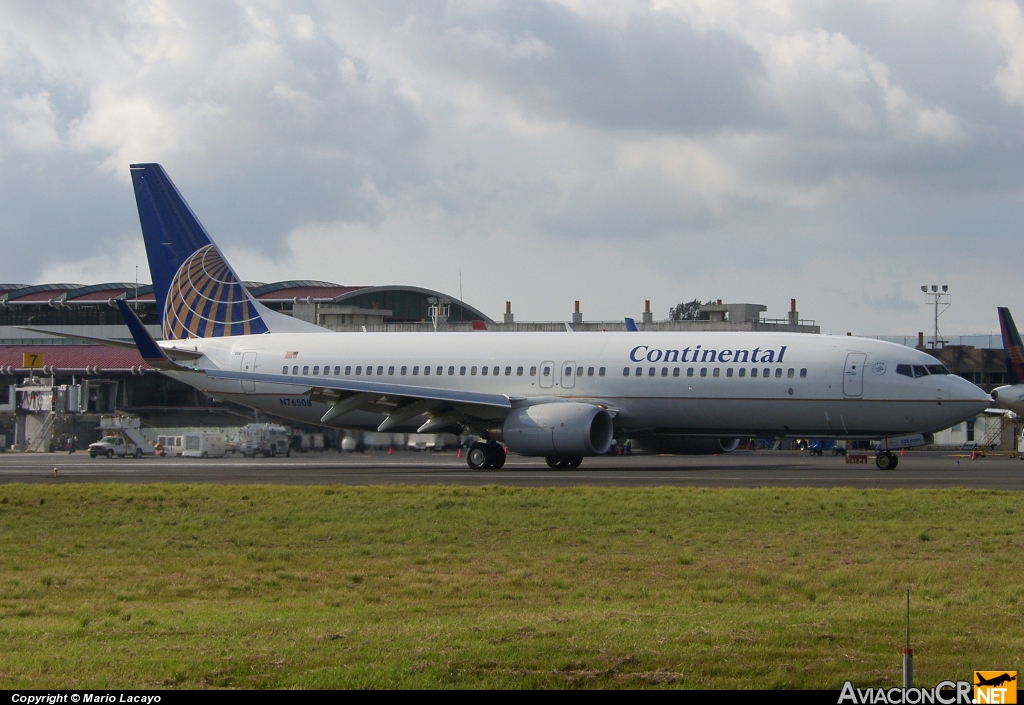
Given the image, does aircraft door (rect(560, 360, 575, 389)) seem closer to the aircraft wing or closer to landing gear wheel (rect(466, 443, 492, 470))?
the aircraft wing

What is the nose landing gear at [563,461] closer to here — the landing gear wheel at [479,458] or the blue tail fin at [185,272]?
the landing gear wheel at [479,458]

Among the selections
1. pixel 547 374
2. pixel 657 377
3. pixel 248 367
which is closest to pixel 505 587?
pixel 657 377

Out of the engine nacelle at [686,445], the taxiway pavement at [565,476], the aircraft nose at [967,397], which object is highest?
the aircraft nose at [967,397]

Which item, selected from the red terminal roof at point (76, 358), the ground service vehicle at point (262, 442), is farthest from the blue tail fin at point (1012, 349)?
the red terminal roof at point (76, 358)

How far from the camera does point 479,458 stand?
→ 4084 cm

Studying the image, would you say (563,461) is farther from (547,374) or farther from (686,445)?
(686,445)

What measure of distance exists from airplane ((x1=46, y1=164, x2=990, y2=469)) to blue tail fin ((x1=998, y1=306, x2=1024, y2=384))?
24620 mm

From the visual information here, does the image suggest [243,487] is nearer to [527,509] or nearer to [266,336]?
[527,509]

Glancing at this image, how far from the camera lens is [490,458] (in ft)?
134

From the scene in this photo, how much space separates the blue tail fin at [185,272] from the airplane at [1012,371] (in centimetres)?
3341

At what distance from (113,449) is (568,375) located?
99.8 feet

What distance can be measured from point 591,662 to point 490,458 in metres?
30.7

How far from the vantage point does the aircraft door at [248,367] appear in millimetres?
45688

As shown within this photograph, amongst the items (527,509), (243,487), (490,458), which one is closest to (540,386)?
(490,458)
